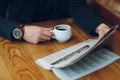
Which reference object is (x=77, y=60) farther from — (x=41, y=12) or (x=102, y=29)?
(x=41, y=12)

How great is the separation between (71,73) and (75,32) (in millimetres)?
401

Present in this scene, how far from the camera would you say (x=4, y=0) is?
4.72ft

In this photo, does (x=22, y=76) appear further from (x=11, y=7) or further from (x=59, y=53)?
(x=11, y=7)

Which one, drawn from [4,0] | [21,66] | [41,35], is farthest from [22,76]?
[4,0]

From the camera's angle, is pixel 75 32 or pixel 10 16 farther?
pixel 10 16

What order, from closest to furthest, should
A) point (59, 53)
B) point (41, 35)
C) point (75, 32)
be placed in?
point (59, 53) < point (41, 35) < point (75, 32)

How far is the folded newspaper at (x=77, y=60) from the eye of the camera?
0.97 meters

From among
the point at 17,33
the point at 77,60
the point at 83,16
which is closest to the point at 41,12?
the point at 83,16

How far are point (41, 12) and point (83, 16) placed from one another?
15.2 inches

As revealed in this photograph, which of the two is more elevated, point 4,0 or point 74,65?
point 4,0

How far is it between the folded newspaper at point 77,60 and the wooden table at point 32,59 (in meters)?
0.02

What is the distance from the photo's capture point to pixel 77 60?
0.98 metres

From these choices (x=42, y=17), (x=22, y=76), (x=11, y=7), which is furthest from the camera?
(x=42, y=17)

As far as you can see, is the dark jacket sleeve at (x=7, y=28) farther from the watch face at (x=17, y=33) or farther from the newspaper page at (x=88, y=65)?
the newspaper page at (x=88, y=65)
